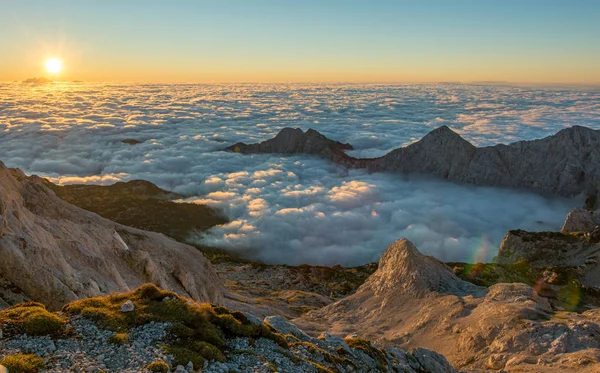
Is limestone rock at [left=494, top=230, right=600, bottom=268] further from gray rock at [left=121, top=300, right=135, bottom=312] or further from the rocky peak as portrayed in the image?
gray rock at [left=121, top=300, right=135, bottom=312]

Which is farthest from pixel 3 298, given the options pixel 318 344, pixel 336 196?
pixel 336 196

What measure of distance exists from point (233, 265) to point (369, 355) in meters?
105

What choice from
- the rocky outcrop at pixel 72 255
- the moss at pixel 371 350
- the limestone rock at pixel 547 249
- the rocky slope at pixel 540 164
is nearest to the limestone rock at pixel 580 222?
the limestone rock at pixel 547 249

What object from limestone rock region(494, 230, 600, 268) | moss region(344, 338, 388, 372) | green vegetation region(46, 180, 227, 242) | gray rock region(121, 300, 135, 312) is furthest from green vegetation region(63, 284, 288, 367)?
green vegetation region(46, 180, 227, 242)

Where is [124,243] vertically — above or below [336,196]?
above

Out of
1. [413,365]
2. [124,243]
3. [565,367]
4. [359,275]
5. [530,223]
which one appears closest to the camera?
[413,365]

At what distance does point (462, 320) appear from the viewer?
4519 cm

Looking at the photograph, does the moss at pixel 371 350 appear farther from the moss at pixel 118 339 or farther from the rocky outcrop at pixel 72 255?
the rocky outcrop at pixel 72 255

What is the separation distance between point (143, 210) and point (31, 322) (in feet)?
542

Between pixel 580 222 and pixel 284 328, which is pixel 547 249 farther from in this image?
pixel 284 328

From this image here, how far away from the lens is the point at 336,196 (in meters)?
188

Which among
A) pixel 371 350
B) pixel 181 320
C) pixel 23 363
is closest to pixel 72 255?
pixel 181 320

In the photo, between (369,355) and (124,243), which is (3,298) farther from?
(124,243)

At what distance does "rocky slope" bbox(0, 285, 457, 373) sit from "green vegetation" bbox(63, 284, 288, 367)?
0.13ft
